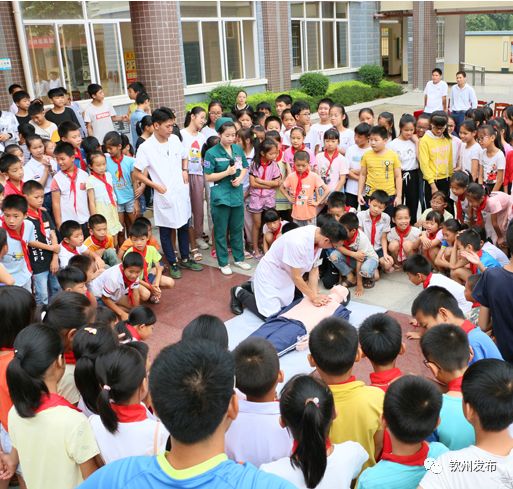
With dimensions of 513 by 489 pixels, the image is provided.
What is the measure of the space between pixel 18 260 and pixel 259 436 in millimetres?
3194

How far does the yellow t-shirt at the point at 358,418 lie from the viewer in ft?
8.42

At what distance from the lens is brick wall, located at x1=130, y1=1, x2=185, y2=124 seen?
31.8 feet

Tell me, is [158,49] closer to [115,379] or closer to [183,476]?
[115,379]

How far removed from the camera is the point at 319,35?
19406 mm

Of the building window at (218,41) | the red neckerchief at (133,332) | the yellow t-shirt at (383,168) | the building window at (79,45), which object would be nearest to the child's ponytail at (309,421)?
the red neckerchief at (133,332)

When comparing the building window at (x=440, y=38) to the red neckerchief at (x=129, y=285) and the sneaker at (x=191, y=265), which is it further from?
the red neckerchief at (x=129, y=285)

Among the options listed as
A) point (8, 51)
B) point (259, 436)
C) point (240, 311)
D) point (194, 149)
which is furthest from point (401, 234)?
point (8, 51)

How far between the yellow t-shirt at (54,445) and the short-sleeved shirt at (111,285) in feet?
9.06

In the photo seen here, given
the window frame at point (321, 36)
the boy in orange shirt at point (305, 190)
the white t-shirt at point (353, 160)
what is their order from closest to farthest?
the boy in orange shirt at point (305, 190) < the white t-shirt at point (353, 160) < the window frame at point (321, 36)

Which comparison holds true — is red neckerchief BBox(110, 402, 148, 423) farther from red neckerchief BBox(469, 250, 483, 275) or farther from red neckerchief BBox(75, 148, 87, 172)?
red neckerchief BBox(75, 148, 87, 172)

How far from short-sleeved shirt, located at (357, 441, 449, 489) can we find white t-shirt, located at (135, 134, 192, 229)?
4.25 meters

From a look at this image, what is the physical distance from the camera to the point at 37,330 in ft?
8.26

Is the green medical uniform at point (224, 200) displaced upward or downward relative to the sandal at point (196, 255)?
upward

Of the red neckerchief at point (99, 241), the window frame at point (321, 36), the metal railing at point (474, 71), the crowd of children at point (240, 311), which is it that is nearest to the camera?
the crowd of children at point (240, 311)
